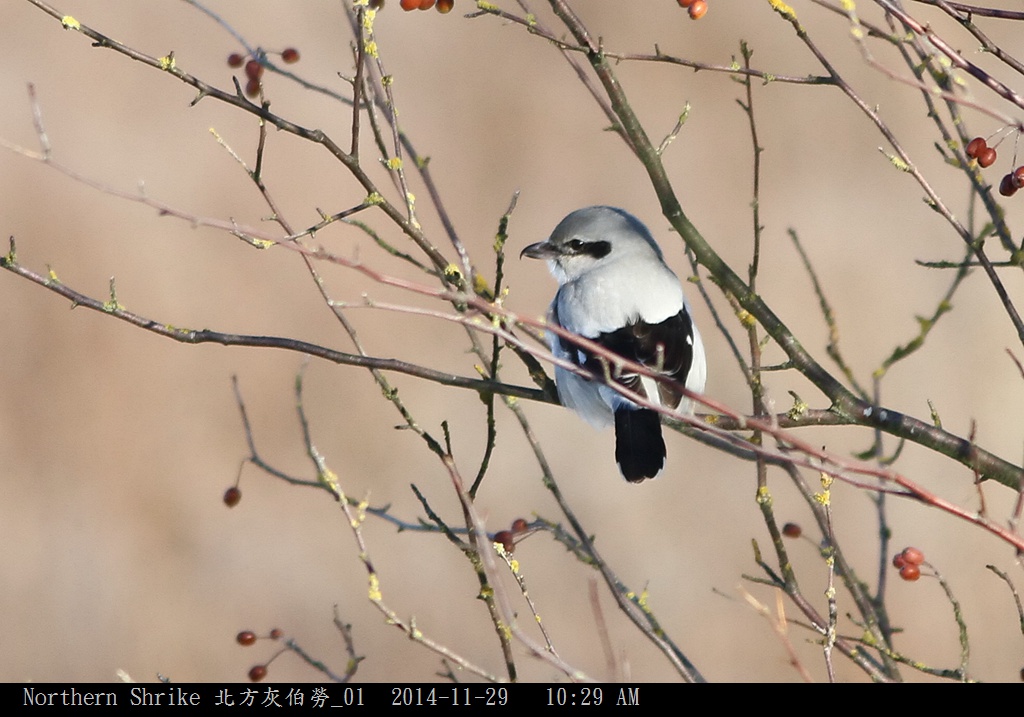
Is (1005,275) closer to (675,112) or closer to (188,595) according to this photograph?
(675,112)

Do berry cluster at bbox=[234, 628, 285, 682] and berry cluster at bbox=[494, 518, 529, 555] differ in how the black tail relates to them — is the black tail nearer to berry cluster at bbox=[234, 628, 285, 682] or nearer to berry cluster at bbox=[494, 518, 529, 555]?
berry cluster at bbox=[494, 518, 529, 555]

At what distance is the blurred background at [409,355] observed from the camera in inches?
293

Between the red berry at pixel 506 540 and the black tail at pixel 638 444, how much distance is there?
2.29 ft

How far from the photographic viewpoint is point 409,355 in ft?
26.5

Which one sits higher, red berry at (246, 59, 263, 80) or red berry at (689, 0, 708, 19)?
red berry at (246, 59, 263, 80)

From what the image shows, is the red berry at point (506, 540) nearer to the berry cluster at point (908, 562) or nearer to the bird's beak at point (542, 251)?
the berry cluster at point (908, 562)

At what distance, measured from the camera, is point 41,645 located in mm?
7234

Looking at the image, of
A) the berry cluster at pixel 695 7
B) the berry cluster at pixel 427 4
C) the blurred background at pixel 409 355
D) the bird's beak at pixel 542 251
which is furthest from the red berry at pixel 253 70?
the blurred background at pixel 409 355

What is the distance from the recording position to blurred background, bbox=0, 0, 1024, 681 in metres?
7.43

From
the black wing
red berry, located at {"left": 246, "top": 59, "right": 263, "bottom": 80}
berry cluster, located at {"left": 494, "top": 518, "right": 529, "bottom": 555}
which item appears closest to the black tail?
the black wing

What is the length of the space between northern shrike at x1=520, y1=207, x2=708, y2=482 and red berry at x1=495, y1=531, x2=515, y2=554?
0.71 m

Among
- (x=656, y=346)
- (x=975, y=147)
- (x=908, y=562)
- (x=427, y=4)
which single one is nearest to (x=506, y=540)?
(x=908, y=562)
